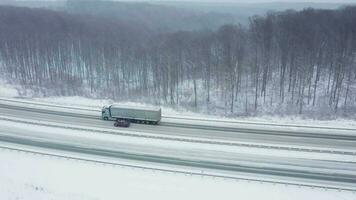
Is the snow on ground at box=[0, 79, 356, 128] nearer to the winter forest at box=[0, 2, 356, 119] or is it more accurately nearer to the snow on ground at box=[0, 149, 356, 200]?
the winter forest at box=[0, 2, 356, 119]

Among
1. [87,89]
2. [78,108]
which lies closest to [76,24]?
[87,89]

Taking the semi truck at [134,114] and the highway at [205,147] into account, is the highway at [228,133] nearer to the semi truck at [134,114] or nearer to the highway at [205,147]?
the highway at [205,147]

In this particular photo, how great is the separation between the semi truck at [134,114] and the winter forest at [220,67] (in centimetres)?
838

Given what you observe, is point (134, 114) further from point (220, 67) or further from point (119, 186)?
point (220, 67)

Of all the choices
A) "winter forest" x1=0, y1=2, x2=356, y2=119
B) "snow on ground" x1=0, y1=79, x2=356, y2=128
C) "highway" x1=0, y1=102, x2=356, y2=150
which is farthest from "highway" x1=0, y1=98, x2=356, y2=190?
"winter forest" x1=0, y1=2, x2=356, y2=119

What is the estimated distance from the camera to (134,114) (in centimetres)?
3794

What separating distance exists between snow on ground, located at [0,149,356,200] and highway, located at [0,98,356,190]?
1.88 meters

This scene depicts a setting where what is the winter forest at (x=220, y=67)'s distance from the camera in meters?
46.1

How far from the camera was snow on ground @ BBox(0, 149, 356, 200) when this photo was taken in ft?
80.9

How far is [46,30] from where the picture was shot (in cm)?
7500

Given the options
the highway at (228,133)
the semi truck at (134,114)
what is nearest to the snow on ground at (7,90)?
the highway at (228,133)

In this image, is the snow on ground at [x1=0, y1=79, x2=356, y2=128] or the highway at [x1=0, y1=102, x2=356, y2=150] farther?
the snow on ground at [x1=0, y1=79, x2=356, y2=128]

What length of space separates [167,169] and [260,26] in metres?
36.3

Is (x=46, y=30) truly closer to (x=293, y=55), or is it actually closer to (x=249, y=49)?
(x=249, y=49)
